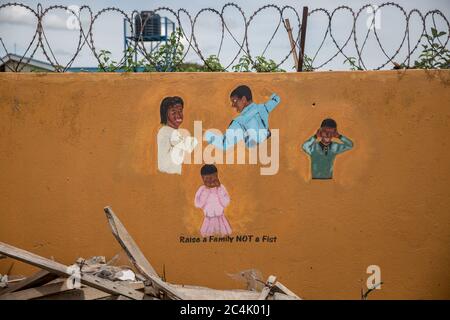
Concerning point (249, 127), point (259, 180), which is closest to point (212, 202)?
point (259, 180)

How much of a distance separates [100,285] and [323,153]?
241 centimetres

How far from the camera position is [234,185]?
5016 millimetres

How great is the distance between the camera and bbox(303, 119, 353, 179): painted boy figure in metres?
4.98

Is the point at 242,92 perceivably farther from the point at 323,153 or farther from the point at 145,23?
the point at 145,23

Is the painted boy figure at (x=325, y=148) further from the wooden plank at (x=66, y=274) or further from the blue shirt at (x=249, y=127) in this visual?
the wooden plank at (x=66, y=274)

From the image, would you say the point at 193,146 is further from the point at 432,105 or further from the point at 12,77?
the point at 432,105

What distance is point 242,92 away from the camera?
499cm

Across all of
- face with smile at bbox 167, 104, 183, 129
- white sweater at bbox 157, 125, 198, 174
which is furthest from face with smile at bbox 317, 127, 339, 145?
face with smile at bbox 167, 104, 183, 129

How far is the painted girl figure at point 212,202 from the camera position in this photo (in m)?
5.01

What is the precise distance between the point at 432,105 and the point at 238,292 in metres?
2.54

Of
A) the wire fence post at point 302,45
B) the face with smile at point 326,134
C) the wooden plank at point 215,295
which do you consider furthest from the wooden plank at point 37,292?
the wire fence post at point 302,45
